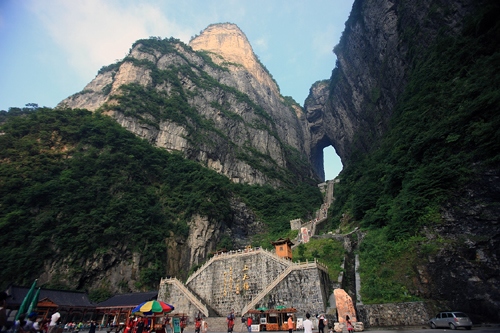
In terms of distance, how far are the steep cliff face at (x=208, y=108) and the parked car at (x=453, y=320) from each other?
47117 mm

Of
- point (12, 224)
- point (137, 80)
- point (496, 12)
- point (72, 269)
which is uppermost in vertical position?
point (137, 80)

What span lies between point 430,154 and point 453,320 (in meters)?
12.8

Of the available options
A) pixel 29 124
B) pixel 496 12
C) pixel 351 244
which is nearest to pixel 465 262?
pixel 351 244

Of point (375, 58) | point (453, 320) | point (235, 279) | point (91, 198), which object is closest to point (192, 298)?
point (235, 279)

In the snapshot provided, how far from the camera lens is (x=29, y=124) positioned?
132ft

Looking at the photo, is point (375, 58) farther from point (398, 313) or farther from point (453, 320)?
point (453, 320)

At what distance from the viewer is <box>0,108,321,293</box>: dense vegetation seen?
96.8 ft

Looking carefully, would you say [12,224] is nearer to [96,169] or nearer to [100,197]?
[100,197]

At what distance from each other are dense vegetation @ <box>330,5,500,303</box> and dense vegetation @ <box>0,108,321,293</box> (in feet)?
63.6

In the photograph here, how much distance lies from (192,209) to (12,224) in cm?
2011

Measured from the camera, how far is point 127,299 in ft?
86.8

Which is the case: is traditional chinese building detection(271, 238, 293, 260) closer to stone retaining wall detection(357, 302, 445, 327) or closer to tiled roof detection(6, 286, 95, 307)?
stone retaining wall detection(357, 302, 445, 327)

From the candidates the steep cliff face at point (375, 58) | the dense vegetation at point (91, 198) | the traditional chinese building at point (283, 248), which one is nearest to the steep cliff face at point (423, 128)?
the steep cliff face at point (375, 58)

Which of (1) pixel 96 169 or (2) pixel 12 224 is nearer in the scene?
(2) pixel 12 224
